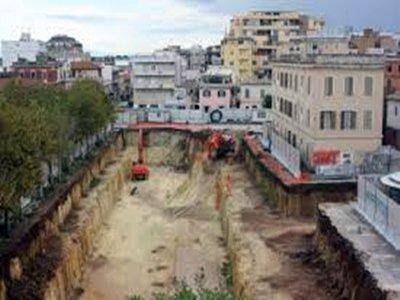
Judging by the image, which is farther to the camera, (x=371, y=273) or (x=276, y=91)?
(x=276, y=91)

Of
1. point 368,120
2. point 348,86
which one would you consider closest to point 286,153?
point 368,120

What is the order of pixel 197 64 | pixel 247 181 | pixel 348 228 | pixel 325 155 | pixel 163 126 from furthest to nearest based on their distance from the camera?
pixel 197 64 → pixel 163 126 → pixel 247 181 → pixel 325 155 → pixel 348 228

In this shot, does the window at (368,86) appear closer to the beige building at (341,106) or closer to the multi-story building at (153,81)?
the beige building at (341,106)

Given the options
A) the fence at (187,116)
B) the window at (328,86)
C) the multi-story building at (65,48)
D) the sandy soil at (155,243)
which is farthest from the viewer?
the multi-story building at (65,48)

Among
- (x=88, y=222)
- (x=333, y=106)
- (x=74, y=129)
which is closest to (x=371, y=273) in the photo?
(x=88, y=222)

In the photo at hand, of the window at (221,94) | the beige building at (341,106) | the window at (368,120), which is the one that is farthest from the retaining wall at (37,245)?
the window at (221,94)

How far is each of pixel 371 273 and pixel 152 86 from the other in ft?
295

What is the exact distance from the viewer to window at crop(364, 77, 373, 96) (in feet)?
204

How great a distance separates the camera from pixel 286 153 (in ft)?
218

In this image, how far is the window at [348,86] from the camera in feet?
203

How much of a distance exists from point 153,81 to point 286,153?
2272 inches

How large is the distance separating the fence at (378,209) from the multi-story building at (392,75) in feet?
115

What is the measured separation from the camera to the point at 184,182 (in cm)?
7969

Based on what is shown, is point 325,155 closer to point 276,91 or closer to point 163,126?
point 276,91
